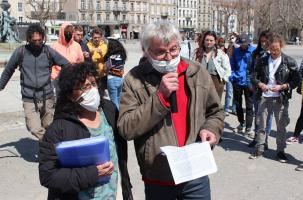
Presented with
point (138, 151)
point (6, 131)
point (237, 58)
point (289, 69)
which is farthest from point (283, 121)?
point (6, 131)

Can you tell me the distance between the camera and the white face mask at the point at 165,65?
2.52 meters

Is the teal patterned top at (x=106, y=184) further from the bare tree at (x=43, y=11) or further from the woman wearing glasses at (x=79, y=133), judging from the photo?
the bare tree at (x=43, y=11)

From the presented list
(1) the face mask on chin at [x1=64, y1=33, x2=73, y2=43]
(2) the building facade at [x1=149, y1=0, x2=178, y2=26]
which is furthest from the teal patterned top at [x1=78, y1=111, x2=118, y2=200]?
(2) the building facade at [x1=149, y1=0, x2=178, y2=26]

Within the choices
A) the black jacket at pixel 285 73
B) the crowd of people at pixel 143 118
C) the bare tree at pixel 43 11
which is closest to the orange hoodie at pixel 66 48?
the black jacket at pixel 285 73

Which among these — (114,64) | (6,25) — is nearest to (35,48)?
(114,64)

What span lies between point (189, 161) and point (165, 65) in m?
0.58

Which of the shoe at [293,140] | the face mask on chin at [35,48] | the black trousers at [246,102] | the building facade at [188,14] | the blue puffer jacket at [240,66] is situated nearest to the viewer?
the face mask on chin at [35,48]

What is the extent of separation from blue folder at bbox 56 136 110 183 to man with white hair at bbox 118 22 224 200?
235 mm

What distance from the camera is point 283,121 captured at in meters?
6.16

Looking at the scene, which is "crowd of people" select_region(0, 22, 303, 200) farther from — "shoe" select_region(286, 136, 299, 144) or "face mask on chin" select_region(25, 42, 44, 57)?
"shoe" select_region(286, 136, 299, 144)

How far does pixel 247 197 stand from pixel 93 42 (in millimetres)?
4704

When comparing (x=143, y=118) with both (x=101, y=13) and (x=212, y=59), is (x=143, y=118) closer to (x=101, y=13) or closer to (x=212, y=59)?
(x=212, y=59)

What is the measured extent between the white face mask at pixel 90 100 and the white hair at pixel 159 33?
0.41 metres

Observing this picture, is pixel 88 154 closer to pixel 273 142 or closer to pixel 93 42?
pixel 273 142
